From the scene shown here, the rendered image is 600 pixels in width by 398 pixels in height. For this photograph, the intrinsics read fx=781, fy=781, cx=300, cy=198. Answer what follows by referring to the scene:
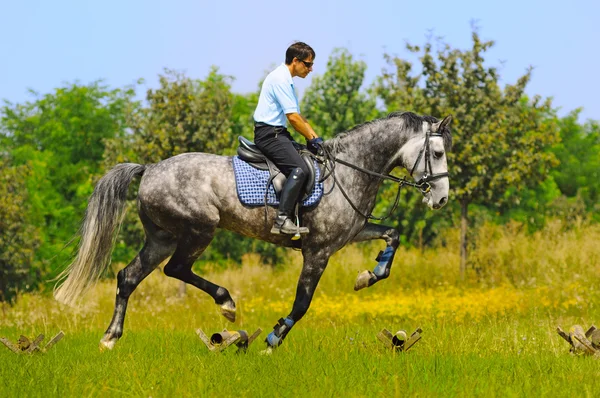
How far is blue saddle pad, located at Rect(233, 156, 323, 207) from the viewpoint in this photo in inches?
320

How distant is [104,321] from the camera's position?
48.3ft

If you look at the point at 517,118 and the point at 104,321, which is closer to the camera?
the point at 104,321

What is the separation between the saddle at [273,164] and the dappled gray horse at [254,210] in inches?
8.1

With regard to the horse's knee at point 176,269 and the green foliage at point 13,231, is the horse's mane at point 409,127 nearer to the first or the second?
the horse's knee at point 176,269

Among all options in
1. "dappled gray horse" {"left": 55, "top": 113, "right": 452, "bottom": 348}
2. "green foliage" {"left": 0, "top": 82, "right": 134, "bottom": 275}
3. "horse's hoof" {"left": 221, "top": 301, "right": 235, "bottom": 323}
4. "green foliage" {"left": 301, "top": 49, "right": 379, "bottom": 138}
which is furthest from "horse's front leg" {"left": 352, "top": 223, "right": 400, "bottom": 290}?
"green foliage" {"left": 0, "top": 82, "right": 134, "bottom": 275}

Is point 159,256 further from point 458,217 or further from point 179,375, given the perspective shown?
point 458,217

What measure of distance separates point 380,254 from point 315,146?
1348 millimetres

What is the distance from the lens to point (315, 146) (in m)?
8.27

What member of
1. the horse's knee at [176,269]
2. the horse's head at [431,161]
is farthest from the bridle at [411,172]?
the horse's knee at [176,269]

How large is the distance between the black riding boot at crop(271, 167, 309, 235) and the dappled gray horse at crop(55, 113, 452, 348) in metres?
0.25

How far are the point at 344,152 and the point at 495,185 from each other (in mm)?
9946

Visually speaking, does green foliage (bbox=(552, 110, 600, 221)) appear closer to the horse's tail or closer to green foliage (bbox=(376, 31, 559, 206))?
green foliage (bbox=(376, 31, 559, 206))

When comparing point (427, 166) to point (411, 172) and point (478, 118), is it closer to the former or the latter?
point (411, 172)

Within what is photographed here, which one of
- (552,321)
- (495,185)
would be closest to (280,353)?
(552,321)
